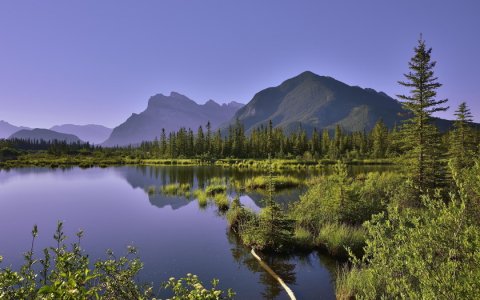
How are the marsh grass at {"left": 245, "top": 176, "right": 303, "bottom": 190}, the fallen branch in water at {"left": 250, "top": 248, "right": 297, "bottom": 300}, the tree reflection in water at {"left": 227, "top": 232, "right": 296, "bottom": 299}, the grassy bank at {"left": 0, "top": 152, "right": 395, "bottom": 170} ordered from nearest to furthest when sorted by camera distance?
the fallen branch in water at {"left": 250, "top": 248, "right": 297, "bottom": 300}, the tree reflection in water at {"left": 227, "top": 232, "right": 296, "bottom": 299}, the marsh grass at {"left": 245, "top": 176, "right": 303, "bottom": 190}, the grassy bank at {"left": 0, "top": 152, "right": 395, "bottom": 170}

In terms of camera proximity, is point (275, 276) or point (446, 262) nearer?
point (446, 262)

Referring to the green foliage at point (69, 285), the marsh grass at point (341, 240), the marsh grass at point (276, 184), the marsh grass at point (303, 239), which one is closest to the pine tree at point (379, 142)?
the marsh grass at point (276, 184)

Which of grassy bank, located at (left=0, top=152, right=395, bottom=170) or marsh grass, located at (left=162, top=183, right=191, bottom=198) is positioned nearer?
marsh grass, located at (left=162, top=183, right=191, bottom=198)

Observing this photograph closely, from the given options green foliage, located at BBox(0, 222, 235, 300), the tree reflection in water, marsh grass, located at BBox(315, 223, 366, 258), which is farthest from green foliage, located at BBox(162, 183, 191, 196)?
green foliage, located at BBox(0, 222, 235, 300)

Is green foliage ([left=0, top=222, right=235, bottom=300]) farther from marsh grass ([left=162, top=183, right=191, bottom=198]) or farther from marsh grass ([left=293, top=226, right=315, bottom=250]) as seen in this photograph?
marsh grass ([left=162, top=183, right=191, bottom=198])

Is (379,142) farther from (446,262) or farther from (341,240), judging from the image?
(446,262)

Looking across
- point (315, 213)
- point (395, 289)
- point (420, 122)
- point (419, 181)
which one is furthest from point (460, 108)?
point (395, 289)

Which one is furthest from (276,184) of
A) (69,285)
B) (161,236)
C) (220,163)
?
(220,163)

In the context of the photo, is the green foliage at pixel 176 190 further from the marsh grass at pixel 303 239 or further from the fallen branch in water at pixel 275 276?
the fallen branch in water at pixel 275 276

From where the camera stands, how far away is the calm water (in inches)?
548

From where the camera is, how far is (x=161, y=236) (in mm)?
21578

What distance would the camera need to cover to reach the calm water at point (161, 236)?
1391cm

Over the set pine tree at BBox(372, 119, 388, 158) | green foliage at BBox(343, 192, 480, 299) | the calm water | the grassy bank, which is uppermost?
pine tree at BBox(372, 119, 388, 158)

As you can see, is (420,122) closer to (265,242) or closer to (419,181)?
(419,181)
